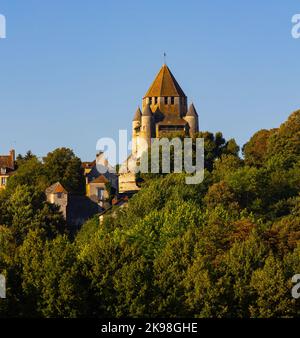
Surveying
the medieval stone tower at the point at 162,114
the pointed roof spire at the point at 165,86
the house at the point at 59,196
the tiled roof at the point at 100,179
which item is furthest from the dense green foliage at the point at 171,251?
the pointed roof spire at the point at 165,86

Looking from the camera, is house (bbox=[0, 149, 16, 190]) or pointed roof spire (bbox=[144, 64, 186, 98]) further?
pointed roof spire (bbox=[144, 64, 186, 98])

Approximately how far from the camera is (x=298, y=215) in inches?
3625

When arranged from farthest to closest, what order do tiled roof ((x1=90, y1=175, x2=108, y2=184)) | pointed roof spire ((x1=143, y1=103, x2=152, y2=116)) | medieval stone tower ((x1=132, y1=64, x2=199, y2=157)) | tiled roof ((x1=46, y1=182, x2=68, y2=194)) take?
1. pointed roof spire ((x1=143, y1=103, x2=152, y2=116))
2. medieval stone tower ((x1=132, y1=64, x2=199, y2=157))
3. tiled roof ((x1=90, y1=175, x2=108, y2=184))
4. tiled roof ((x1=46, y1=182, x2=68, y2=194))

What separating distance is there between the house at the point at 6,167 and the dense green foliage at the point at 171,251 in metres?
14.7

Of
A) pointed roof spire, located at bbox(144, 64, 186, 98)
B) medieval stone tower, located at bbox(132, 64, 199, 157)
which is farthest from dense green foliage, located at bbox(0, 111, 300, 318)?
pointed roof spire, located at bbox(144, 64, 186, 98)

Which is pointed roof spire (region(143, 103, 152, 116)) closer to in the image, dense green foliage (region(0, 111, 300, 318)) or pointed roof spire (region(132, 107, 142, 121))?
pointed roof spire (region(132, 107, 142, 121))

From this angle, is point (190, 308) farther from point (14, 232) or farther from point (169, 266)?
point (14, 232)

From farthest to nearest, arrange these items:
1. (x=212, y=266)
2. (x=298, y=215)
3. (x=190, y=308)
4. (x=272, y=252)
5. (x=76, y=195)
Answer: (x=76, y=195), (x=298, y=215), (x=272, y=252), (x=212, y=266), (x=190, y=308)

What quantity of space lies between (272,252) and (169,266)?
7.40m

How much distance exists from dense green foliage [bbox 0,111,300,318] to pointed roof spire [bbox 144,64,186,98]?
18.4 metres

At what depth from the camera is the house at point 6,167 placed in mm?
119312

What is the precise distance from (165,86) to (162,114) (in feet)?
10.5

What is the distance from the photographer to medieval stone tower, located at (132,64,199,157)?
119m
